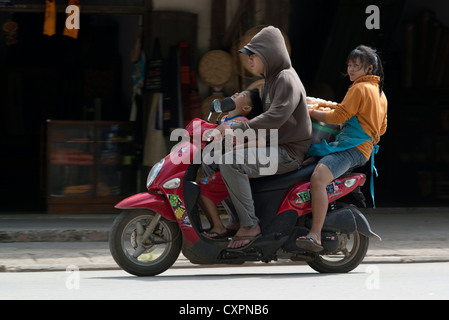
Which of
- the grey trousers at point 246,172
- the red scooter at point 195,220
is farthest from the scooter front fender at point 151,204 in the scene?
the grey trousers at point 246,172

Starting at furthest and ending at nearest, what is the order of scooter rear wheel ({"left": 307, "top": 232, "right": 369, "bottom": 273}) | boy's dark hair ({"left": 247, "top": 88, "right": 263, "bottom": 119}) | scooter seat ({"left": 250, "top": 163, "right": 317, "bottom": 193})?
1. scooter rear wheel ({"left": 307, "top": 232, "right": 369, "bottom": 273})
2. boy's dark hair ({"left": 247, "top": 88, "right": 263, "bottom": 119})
3. scooter seat ({"left": 250, "top": 163, "right": 317, "bottom": 193})

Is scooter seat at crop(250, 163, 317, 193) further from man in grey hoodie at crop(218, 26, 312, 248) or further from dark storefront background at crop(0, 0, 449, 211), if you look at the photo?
dark storefront background at crop(0, 0, 449, 211)

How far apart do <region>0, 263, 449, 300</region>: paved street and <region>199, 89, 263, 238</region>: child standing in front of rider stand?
17.6 inches

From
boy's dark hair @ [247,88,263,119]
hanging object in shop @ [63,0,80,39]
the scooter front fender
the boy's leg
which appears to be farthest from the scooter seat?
hanging object in shop @ [63,0,80,39]

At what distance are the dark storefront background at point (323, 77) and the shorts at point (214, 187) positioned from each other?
6001 millimetres

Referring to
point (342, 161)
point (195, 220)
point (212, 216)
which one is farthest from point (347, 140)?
point (195, 220)

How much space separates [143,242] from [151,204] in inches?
13.1

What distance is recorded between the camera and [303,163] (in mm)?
7039

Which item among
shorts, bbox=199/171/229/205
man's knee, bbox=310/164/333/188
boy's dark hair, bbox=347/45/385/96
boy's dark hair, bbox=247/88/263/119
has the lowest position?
shorts, bbox=199/171/229/205

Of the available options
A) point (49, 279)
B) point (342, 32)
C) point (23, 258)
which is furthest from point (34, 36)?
point (49, 279)

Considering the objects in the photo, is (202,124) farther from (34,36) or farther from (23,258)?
(34,36)

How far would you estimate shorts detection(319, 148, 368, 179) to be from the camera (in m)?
6.86

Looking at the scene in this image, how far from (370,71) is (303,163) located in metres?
0.94

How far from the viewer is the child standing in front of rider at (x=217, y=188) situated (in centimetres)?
682
